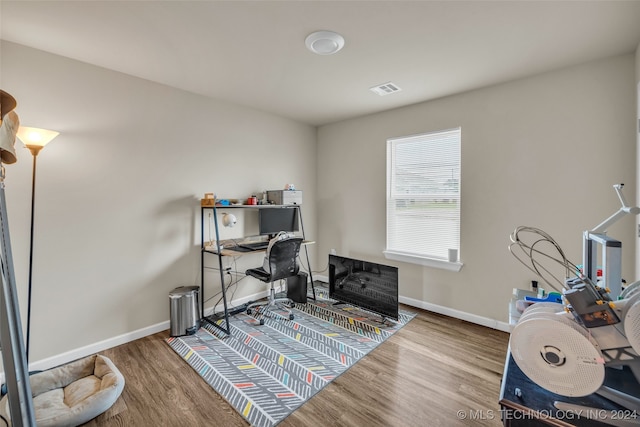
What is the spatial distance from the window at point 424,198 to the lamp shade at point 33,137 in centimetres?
324

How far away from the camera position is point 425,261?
3.27m

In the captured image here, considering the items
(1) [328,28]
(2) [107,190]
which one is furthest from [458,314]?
(2) [107,190]

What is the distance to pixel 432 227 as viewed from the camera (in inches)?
129

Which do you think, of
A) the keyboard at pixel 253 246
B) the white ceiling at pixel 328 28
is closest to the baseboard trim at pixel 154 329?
the keyboard at pixel 253 246

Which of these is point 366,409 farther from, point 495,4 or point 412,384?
point 495,4

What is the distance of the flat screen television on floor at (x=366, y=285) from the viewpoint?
2.96 m

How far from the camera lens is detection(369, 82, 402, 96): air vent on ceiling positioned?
9.00 feet

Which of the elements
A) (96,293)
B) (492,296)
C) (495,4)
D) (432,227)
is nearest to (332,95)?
(495,4)

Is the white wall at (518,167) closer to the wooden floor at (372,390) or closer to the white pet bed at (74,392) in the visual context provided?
the wooden floor at (372,390)

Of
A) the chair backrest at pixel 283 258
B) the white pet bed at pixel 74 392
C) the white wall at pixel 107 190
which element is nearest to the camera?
the white pet bed at pixel 74 392

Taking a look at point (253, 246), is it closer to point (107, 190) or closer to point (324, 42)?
point (107, 190)

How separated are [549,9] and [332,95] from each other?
6.03 feet

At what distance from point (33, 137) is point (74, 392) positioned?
1722 mm

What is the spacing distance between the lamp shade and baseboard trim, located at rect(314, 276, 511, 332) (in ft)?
12.1
